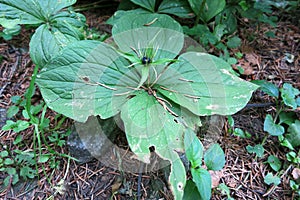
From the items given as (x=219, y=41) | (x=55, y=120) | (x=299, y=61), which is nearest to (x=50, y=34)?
(x=55, y=120)

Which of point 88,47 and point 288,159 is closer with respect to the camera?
point 88,47

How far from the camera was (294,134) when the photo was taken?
1548 millimetres

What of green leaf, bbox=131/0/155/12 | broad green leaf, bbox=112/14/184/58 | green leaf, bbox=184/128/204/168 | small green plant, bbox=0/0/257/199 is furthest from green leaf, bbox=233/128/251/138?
green leaf, bbox=131/0/155/12

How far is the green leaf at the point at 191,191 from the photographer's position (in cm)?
127

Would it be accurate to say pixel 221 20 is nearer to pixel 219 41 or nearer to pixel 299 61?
pixel 219 41

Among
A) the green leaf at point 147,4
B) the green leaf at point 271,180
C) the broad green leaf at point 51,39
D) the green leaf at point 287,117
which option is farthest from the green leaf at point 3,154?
the green leaf at point 287,117

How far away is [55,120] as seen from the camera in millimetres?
1550

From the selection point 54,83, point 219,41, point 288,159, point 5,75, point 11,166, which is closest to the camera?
point 54,83

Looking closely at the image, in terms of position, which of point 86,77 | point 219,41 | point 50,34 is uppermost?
point 50,34

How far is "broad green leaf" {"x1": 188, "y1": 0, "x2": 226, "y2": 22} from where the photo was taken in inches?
71.1

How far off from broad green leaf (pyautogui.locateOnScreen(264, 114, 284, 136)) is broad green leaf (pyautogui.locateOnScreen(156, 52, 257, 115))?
34cm

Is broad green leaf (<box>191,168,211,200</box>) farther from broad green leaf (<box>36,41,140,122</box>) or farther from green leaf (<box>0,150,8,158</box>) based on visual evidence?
green leaf (<box>0,150,8,158</box>)

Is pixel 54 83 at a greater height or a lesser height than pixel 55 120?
greater

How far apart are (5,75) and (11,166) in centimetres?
62
